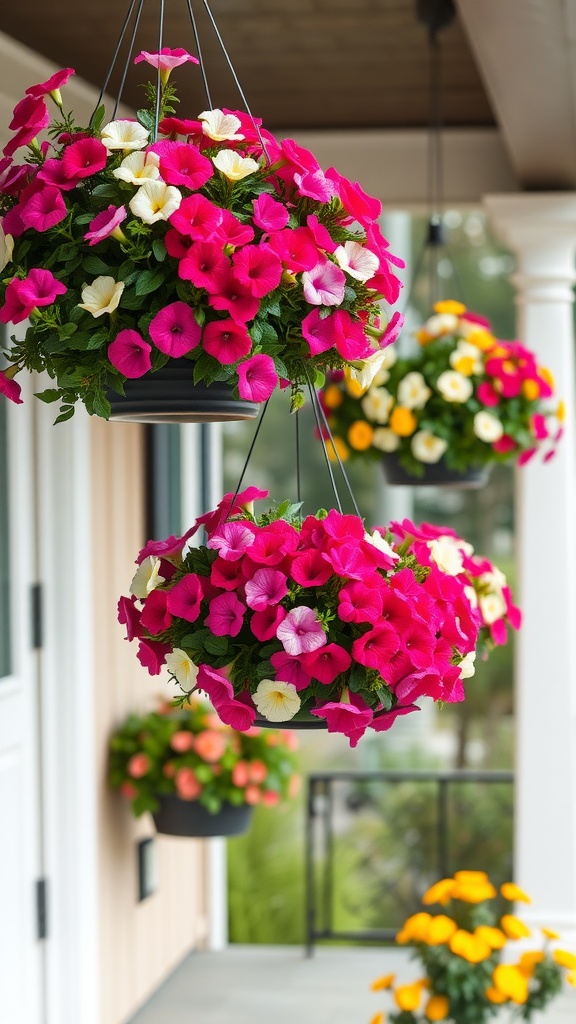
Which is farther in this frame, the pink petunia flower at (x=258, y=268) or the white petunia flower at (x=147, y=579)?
the white petunia flower at (x=147, y=579)

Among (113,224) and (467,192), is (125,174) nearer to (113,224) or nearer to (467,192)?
(113,224)

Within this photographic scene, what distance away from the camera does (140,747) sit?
351 cm

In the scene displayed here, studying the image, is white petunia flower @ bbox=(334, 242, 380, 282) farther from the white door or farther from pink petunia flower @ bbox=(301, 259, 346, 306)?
the white door

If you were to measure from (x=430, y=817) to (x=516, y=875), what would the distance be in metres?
4.14

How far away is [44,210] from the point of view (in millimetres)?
1182

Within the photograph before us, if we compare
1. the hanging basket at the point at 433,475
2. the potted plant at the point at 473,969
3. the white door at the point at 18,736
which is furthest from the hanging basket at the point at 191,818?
the hanging basket at the point at 433,475

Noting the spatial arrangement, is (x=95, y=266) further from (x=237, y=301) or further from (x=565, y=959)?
(x=565, y=959)

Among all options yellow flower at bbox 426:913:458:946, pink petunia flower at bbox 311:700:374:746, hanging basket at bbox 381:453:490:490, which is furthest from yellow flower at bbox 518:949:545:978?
pink petunia flower at bbox 311:700:374:746

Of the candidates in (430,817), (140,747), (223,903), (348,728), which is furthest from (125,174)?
(430,817)

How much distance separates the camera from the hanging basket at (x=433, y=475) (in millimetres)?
2852

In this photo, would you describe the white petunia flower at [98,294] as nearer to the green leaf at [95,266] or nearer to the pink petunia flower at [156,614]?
the green leaf at [95,266]

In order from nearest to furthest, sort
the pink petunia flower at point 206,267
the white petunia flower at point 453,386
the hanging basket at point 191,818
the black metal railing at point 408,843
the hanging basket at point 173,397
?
the pink petunia flower at point 206,267, the hanging basket at point 173,397, the white petunia flower at point 453,386, the hanging basket at point 191,818, the black metal railing at point 408,843

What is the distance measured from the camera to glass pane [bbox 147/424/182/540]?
12.8 feet

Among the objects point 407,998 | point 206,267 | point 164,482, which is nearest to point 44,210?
point 206,267
